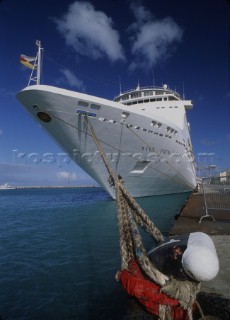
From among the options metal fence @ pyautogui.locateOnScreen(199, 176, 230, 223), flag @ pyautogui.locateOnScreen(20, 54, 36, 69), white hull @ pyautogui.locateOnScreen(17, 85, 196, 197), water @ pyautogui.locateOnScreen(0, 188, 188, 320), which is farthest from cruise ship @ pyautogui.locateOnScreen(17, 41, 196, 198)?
water @ pyautogui.locateOnScreen(0, 188, 188, 320)

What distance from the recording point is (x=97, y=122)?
45.2ft

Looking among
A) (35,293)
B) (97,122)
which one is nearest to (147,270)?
(35,293)

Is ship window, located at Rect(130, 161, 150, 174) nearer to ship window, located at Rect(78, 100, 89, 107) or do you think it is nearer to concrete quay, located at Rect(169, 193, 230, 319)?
ship window, located at Rect(78, 100, 89, 107)

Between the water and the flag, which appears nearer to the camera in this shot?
the water

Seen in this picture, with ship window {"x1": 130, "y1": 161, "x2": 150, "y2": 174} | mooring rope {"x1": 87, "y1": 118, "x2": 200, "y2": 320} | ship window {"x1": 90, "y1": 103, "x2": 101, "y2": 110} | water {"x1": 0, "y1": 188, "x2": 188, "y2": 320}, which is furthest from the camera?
ship window {"x1": 130, "y1": 161, "x2": 150, "y2": 174}

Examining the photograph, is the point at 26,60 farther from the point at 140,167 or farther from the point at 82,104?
the point at 140,167

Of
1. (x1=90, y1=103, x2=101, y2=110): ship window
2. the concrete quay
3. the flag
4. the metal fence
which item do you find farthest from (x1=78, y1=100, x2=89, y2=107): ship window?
the concrete quay

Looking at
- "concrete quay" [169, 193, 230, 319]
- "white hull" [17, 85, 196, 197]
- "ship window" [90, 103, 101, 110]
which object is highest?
"ship window" [90, 103, 101, 110]

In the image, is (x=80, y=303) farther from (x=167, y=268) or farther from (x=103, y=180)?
(x=103, y=180)

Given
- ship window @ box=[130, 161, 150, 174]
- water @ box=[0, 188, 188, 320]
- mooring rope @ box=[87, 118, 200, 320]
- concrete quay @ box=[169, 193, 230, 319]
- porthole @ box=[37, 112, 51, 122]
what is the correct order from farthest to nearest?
ship window @ box=[130, 161, 150, 174], porthole @ box=[37, 112, 51, 122], water @ box=[0, 188, 188, 320], concrete quay @ box=[169, 193, 230, 319], mooring rope @ box=[87, 118, 200, 320]

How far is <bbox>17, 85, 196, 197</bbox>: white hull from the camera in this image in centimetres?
1268

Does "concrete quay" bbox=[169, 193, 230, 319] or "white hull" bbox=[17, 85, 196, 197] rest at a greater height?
"white hull" bbox=[17, 85, 196, 197]

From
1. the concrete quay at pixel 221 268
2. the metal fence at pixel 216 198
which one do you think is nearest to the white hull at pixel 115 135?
the metal fence at pixel 216 198

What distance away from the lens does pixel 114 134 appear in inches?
582
